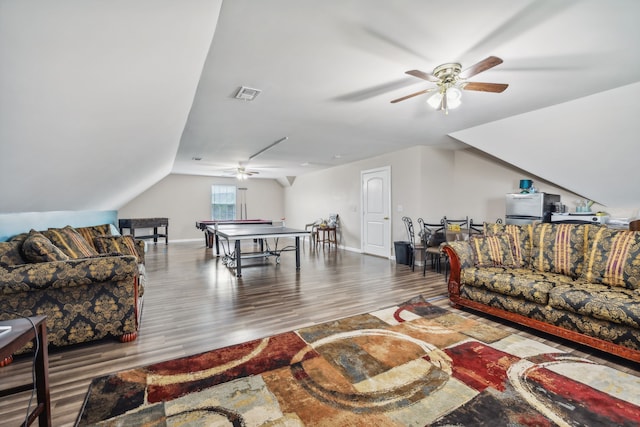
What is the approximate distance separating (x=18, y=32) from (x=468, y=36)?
256 centimetres

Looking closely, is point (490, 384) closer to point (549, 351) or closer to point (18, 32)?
point (549, 351)

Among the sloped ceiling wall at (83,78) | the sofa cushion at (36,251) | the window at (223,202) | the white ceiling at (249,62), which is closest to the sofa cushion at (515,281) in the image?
the white ceiling at (249,62)

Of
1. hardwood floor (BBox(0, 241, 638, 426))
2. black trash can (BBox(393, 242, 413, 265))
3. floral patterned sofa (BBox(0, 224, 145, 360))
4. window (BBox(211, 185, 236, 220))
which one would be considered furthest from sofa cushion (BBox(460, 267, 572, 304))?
window (BBox(211, 185, 236, 220))

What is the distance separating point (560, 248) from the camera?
300 centimetres

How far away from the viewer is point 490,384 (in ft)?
6.09

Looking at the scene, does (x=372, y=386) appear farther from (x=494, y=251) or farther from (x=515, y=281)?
(x=494, y=251)

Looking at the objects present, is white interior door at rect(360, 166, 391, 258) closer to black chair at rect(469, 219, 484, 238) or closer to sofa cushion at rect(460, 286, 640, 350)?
black chair at rect(469, 219, 484, 238)

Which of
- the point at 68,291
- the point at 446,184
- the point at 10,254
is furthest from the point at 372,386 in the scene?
the point at 446,184

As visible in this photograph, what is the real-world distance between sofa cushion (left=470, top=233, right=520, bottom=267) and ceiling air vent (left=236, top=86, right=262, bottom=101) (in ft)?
9.94

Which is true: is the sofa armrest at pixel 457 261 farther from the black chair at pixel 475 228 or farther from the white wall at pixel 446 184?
the white wall at pixel 446 184

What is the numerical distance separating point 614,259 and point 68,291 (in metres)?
4.75

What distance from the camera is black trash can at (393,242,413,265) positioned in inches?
221

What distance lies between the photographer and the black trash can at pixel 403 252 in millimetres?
5602

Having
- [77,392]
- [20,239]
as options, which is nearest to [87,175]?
[20,239]
